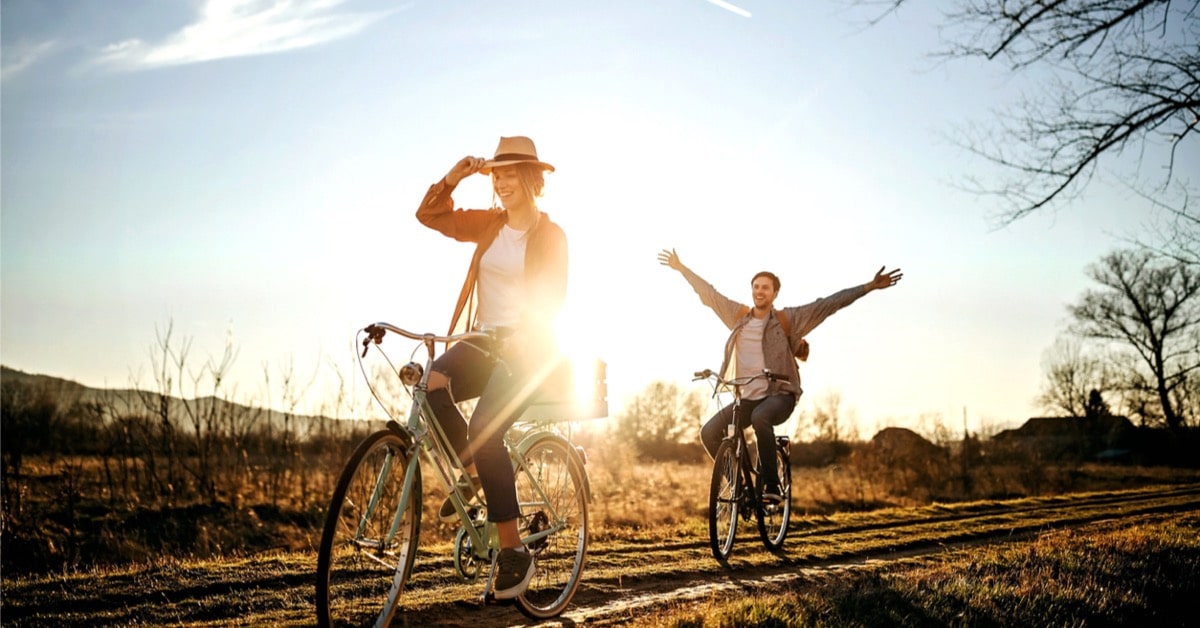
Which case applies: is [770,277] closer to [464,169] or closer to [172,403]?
[464,169]

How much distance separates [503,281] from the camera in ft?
16.9

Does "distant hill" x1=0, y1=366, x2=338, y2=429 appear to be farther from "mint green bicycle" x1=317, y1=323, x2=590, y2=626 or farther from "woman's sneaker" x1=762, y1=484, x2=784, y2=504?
"mint green bicycle" x1=317, y1=323, x2=590, y2=626

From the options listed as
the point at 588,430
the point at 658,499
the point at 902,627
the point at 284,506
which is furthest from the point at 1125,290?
the point at 902,627

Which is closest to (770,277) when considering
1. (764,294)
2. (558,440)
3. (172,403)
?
(764,294)

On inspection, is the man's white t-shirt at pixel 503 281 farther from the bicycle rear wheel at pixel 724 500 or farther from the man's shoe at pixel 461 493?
the bicycle rear wheel at pixel 724 500

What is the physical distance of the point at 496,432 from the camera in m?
4.91

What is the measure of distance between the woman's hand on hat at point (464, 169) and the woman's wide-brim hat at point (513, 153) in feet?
0.12

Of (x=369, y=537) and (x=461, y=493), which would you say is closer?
(x=369, y=537)

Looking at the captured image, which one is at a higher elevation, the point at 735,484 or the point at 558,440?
the point at 558,440

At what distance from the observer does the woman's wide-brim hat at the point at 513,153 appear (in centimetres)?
521

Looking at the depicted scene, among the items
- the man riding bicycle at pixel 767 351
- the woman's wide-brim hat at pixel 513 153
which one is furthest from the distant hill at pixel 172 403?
the woman's wide-brim hat at pixel 513 153

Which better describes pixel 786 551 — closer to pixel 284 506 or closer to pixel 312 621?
pixel 312 621

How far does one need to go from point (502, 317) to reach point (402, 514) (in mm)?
1194

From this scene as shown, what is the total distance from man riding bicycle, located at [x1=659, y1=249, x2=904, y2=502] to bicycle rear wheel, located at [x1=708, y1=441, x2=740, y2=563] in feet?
1.08
